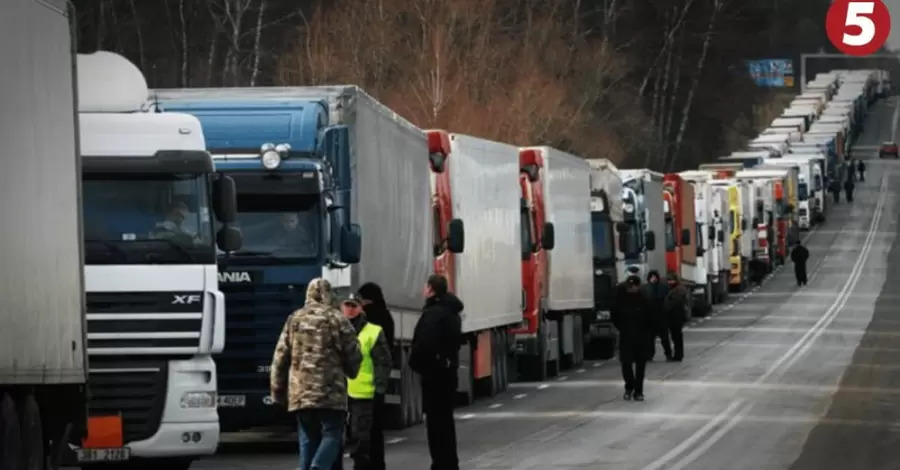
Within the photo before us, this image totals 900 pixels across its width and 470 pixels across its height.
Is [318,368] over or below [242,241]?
below

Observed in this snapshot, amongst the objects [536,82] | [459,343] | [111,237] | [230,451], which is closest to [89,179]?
[111,237]

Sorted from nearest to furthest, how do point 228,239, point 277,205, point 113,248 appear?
1. point 113,248
2. point 228,239
3. point 277,205

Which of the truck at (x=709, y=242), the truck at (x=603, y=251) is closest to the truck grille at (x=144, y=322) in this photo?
the truck at (x=603, y=251)

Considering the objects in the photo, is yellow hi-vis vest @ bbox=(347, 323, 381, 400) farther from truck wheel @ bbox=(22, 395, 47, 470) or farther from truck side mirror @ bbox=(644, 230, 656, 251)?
truck side mirror @ bbox=(644, 230, 656, 251)

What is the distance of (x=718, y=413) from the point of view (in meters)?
29.7

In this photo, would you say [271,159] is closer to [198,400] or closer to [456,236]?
[198,400]

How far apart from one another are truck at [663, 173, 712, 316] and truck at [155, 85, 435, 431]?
31761 millimetres

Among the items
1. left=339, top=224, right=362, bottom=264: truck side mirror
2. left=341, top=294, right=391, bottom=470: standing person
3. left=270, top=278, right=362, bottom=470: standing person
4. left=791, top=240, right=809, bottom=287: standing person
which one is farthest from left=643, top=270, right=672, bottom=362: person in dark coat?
left=791, top=240, right=809, bottom=287: standing person

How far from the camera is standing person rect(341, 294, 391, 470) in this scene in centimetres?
1825

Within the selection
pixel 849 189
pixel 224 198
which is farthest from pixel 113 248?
pixel 849 189

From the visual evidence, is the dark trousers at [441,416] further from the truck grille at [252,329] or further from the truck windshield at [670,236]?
the truck windshield at [670,236]

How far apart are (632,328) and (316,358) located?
48.5 ft

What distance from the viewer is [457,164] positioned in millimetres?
31031

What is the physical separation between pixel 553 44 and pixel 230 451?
6939 centimetres
